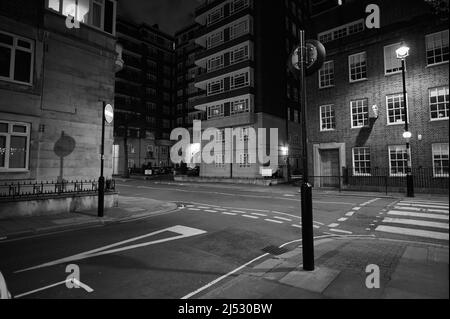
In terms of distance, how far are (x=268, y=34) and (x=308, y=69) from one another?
3596 cm

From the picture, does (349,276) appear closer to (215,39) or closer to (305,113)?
(305,113)

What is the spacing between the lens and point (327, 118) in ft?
78.2

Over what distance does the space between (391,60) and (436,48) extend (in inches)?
108

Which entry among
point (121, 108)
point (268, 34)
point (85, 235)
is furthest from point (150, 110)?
point (85, 235)

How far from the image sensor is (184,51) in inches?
2598

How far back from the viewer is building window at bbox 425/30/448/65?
1823 centimetres

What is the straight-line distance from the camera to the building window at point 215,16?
39562mm

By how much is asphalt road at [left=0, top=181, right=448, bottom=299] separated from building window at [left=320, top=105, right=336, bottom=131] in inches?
549

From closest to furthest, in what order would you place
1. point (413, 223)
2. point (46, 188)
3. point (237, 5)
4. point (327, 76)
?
point (413, 223), point (46, 188), point (327, 76), point (237, 5)

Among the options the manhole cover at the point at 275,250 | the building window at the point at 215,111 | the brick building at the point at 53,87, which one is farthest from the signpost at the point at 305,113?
the building window at the point at 215,111

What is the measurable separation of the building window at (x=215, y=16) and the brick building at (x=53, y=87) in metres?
29.4

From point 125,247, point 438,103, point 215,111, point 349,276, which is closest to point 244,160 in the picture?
point 215,111

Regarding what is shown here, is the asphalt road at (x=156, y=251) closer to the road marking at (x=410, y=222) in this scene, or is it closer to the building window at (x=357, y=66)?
the road marking at (x=410, y=222)
